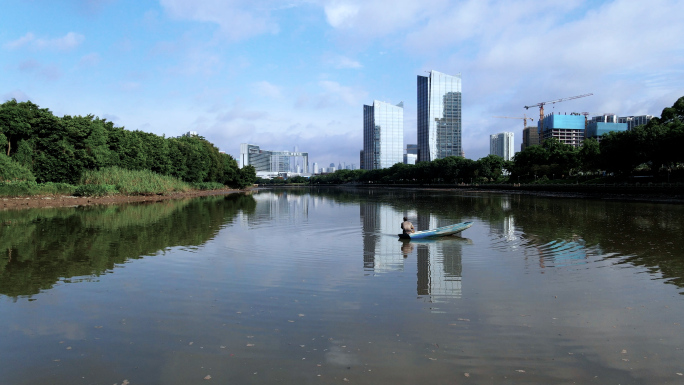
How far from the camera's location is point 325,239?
772 inches

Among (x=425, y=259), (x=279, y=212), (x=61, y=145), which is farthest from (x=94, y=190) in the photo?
(x=425, y=259)

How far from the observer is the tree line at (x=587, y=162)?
54.1 metres

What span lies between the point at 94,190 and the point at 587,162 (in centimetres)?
7863

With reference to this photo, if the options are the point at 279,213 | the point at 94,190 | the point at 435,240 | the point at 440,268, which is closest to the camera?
the point at 440,268

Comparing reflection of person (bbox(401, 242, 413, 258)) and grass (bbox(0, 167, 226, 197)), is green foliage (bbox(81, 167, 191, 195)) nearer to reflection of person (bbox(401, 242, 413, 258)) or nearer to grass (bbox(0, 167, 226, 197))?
grass (bbox(0, 167, 226, 197))

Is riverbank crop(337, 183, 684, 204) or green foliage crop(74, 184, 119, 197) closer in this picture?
green foliage crop(74, 184, 119, 197)

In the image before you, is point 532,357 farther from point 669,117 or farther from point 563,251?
point 669,117

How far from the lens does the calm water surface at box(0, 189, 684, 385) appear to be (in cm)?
623

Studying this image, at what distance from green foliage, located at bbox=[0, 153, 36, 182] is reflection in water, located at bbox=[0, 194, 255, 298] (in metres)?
17.1

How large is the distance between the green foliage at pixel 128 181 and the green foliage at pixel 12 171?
24.7 feet

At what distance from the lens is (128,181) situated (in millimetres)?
55281

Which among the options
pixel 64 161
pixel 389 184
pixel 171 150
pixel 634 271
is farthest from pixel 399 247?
pixel 389 184

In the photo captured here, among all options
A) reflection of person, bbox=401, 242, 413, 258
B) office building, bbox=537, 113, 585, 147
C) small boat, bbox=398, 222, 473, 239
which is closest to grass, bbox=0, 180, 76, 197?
small boat, bbox=398, 222, 473, 239

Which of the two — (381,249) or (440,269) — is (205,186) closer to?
(381,249)
